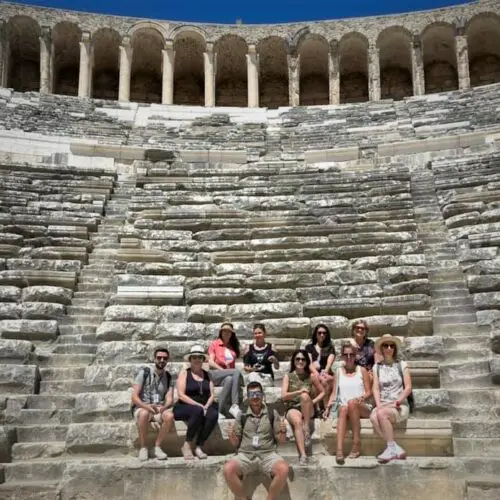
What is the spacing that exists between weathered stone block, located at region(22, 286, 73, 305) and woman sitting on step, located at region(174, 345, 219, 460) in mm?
2817

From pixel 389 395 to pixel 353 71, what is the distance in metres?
21.0

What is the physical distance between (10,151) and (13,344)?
356 inches

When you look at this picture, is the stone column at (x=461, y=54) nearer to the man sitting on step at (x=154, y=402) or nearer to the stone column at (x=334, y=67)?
the stone column at (x=334, y=67)

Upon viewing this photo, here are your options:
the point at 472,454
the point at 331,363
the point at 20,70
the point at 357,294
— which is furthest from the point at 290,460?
the point at 20,70

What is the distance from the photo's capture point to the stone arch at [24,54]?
74.9ft

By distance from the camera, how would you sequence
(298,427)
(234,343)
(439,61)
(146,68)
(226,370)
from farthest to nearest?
(146,68), (439,61), (234,343), (226,370), (298,427)

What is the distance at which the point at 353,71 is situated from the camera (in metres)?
25.3

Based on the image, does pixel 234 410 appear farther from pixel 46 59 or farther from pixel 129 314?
pixel 46 59

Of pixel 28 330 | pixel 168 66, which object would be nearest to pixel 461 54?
pixel 168 66

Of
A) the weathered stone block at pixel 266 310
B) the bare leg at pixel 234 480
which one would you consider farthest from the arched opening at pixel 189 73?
the bare leg at pixel 234 480

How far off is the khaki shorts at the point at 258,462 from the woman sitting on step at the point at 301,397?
1.00 feet

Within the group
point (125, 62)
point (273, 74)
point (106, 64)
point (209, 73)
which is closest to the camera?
point (125, 62)

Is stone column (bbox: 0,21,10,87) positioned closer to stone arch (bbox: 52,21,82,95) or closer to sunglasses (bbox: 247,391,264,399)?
stone arch (bbox: 52,21,82,95)

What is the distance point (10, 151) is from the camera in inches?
607
